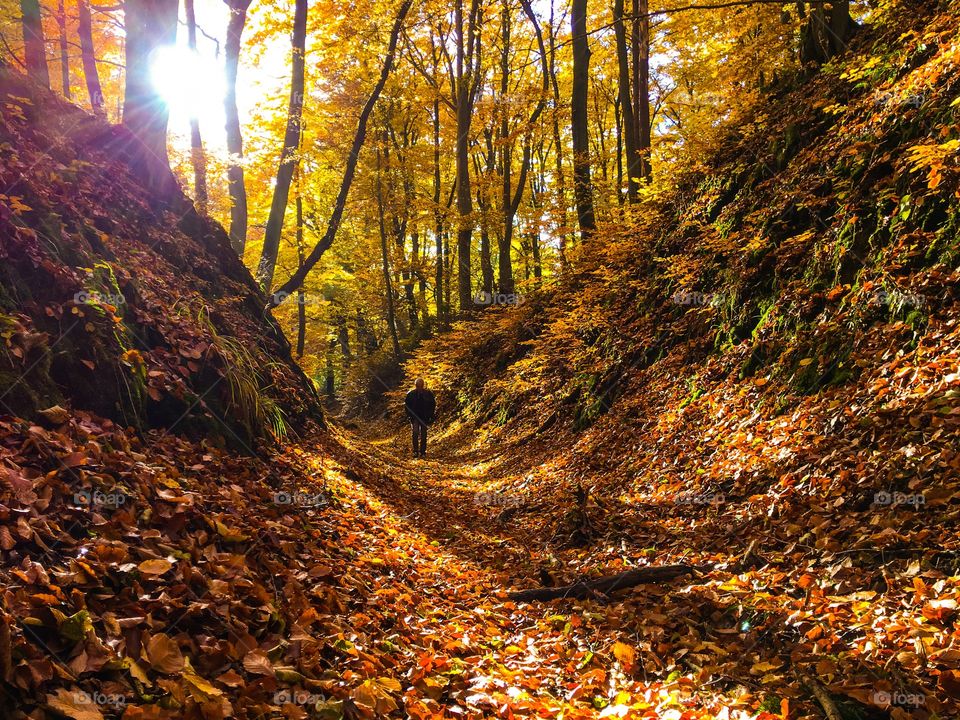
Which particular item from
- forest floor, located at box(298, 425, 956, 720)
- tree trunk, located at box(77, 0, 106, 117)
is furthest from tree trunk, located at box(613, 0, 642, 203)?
tree trunk, located at box(77, 0, 106, 117)

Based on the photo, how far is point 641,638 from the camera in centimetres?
419

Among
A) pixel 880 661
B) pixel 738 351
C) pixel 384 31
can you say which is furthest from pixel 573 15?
pixel 880 661

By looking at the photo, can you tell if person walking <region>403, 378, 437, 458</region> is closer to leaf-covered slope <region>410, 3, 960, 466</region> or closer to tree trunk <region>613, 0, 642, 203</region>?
leaf-covered slope <region>410, 3, 960, 466</region>

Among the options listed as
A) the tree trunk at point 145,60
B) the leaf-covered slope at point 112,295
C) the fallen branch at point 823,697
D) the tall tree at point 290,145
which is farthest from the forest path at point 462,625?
the tall tree at point 290,145

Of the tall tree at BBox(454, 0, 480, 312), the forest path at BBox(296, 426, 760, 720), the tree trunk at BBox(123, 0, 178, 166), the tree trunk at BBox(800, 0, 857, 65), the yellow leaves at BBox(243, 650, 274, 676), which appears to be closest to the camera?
the yellow leaves at BBox(243, 650, 274, 676)

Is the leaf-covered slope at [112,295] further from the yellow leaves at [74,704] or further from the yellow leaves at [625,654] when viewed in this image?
the yellow leaves at [625,654]

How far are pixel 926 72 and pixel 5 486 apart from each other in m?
9.92

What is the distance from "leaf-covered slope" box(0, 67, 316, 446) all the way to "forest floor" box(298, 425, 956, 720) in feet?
7.26

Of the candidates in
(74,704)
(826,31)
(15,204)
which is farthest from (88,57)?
(74,704)

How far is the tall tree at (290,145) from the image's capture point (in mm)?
11406

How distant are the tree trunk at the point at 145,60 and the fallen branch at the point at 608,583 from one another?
8818mm

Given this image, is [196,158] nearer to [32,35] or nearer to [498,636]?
[32,35]

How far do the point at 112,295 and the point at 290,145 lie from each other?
7.40m

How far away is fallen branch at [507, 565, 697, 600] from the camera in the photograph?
4.92 metres
